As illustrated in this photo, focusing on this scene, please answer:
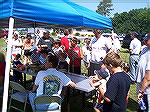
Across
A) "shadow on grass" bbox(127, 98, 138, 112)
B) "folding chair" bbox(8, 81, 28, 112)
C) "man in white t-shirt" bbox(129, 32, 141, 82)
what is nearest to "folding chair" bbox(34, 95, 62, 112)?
"folding chair" bbox(8, 81, 28, 112)

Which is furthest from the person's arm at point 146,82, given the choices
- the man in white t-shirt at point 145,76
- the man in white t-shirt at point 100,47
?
the man in white t-shirt at point 100,47

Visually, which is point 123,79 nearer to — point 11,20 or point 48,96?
point 48,96

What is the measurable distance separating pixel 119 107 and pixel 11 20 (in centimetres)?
199

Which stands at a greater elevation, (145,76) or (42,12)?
(42,12)

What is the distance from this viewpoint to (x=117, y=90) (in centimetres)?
385

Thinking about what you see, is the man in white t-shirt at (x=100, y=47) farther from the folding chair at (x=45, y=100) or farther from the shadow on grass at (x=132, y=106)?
the folding chair at (x=45, y=100)

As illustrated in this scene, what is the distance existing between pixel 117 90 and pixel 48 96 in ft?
4.05

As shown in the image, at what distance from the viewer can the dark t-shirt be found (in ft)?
→ 12.5

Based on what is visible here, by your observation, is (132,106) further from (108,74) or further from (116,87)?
(116,87)

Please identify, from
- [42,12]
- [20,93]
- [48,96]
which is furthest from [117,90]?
[20,93]

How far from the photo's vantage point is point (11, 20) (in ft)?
14.4

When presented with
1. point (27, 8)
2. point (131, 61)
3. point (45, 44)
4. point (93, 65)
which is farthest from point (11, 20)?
point (131, 61)

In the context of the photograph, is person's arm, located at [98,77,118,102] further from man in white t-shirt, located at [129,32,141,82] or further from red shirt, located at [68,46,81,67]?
man in white t-shirt, located at [129,32,141,82]

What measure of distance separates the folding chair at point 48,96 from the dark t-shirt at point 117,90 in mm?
1077
